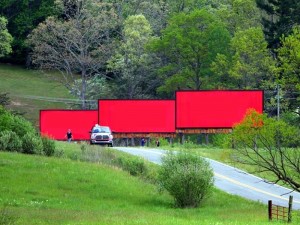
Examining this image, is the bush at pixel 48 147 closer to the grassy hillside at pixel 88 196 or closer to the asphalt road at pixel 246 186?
the grassy hillside at pixel 88 196

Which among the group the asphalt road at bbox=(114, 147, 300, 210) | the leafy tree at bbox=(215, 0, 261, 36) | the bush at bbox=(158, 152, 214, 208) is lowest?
the asphalt road at bbox=(114, 147, 300, 210)

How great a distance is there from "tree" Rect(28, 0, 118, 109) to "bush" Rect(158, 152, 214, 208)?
51306 millimetres

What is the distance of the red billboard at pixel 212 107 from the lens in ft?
210

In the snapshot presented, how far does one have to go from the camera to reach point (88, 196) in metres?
35.6

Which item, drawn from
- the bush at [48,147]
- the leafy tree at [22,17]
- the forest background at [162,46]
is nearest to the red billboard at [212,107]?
the forest background at [162,46]

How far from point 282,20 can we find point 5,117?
4284 centimetres

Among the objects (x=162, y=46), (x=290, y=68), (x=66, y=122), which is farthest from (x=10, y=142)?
(x=162, y=46)

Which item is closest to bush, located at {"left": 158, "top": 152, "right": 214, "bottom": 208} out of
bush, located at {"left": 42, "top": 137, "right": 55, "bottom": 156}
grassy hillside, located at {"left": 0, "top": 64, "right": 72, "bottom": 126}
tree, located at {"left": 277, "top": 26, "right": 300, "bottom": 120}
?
bush, located at {"left": 42, "top": 137, "right": 55, "bottom": 156}

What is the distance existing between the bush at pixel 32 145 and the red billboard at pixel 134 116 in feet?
68.1

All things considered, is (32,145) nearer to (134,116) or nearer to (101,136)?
(101,136)

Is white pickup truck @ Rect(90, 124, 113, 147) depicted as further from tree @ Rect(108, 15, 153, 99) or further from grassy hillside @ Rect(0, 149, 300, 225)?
tree @ Rect(108, 15, 153, 99)

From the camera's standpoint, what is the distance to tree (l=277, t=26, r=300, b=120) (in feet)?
195

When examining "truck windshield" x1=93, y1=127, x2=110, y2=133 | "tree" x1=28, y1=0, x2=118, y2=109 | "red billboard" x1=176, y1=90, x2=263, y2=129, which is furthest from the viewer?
"tree" x1=28, y1=0, x2=118, y2=109

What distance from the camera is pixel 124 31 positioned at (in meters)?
94.6
